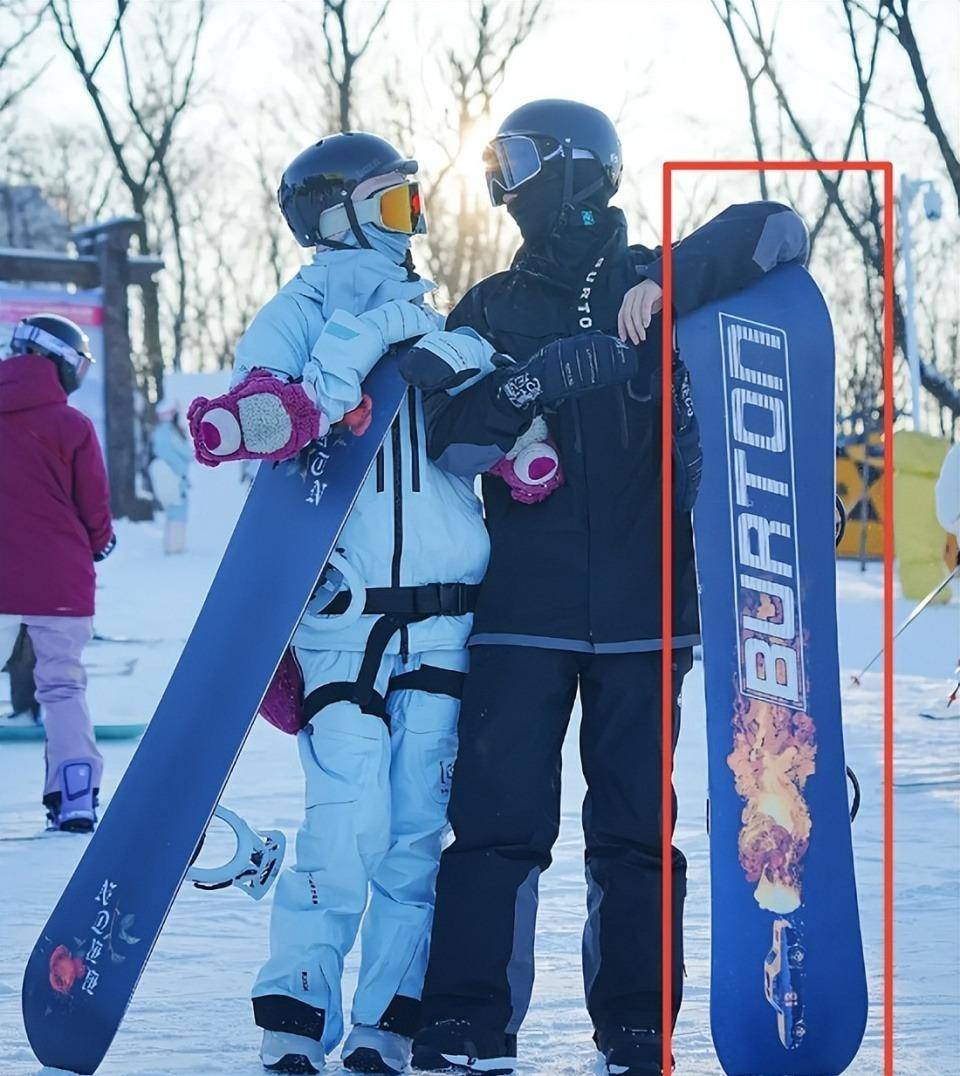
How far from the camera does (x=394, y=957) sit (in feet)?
9.89

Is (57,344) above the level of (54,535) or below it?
above

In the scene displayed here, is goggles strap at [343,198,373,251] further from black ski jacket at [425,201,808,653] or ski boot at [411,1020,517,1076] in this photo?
ski boot at [411,1020,517,1076]

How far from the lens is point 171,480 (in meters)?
17.9

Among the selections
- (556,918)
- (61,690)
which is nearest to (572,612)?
(556,918)

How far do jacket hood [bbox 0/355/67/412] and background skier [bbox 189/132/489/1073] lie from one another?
2.50 meters

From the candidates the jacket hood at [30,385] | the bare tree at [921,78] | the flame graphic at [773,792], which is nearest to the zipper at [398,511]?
the flame graphic at [773,792]

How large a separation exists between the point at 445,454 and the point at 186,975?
1405 mm

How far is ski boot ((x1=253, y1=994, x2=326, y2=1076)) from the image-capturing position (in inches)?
115

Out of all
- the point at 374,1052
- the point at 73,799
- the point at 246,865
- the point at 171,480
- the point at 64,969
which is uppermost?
the point at 246,865

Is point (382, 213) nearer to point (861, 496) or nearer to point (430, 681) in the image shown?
point (430, 681)

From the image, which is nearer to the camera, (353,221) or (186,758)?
(186,758)

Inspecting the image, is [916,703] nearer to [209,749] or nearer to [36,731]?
[36,731]

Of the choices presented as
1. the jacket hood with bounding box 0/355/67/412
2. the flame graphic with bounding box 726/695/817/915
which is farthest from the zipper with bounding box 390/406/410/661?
the jacket hood with bounding box 0/355/67/412

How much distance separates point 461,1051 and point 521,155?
1.63m
